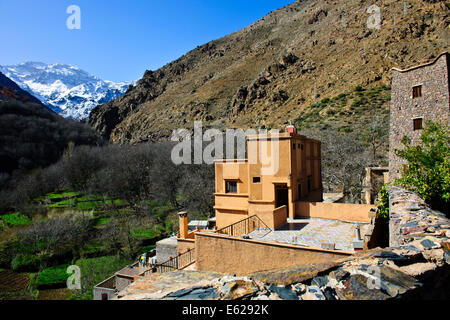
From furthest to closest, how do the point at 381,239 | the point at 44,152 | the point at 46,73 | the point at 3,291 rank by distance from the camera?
the point at 46,73
the point at 44,152
the point at 3,291
the point at 381,239

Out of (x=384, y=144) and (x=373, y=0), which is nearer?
(x=384, y=144)

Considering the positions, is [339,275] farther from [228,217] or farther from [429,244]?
[228,217]

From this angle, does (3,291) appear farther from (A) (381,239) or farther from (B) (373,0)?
(B) (373,0)

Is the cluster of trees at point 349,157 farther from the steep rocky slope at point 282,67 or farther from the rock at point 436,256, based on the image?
the rock at point 436,256

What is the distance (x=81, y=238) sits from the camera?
87.1ft

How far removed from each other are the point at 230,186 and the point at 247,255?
649 centimetres

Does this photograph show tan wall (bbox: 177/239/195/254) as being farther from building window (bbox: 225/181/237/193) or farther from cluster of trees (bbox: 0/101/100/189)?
cluster of trees (bbox: 0/101/100/189)

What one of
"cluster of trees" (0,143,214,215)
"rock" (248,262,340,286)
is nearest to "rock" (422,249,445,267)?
"rock" (248,262,340,286)

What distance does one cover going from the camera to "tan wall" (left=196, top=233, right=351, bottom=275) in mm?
7486

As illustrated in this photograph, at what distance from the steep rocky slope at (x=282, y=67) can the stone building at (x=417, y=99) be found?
69.3 feet

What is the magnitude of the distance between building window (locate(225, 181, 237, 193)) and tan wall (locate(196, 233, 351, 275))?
5.32 meters
